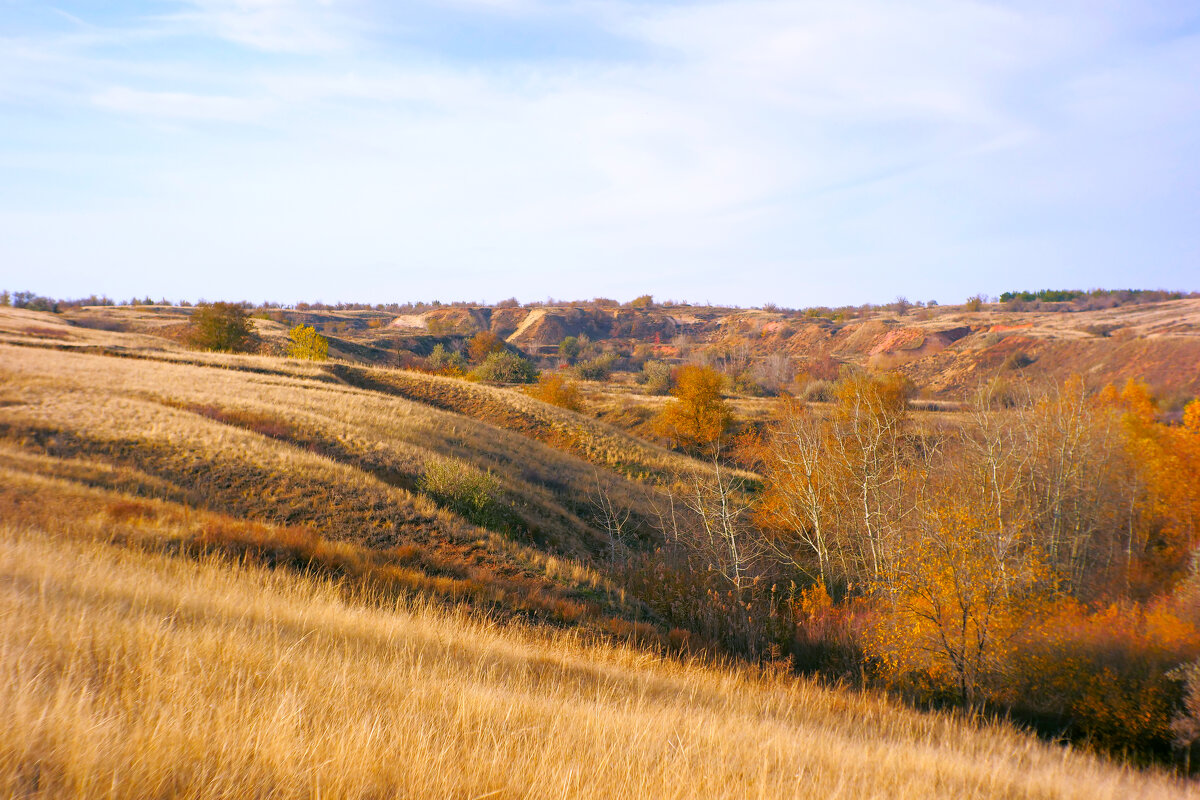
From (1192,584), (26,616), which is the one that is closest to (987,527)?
(1192,584)

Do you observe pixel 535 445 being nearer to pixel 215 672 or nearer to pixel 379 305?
pixel 215 672

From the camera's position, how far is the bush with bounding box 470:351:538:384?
67.6m

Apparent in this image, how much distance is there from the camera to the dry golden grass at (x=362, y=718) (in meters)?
2.72

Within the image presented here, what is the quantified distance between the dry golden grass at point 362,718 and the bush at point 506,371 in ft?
197

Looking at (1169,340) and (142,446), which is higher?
(1169,340)

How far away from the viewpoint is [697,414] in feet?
157

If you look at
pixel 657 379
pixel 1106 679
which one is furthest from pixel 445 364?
pixel 1106 679

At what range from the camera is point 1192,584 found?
18.4 meters

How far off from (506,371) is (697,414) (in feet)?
92.5

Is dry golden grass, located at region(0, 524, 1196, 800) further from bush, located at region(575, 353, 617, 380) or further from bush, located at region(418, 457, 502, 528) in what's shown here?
bush, located at region(575, 353, 617, 380)

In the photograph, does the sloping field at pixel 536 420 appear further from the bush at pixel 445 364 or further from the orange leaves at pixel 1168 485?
the orange leaves at pixel 1168 485

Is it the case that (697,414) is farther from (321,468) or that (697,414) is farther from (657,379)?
(321,468)

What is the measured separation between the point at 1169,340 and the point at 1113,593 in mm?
40902

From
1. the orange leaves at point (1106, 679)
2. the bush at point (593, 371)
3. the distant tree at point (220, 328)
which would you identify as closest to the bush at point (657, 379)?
the bush at point (593, 371)
